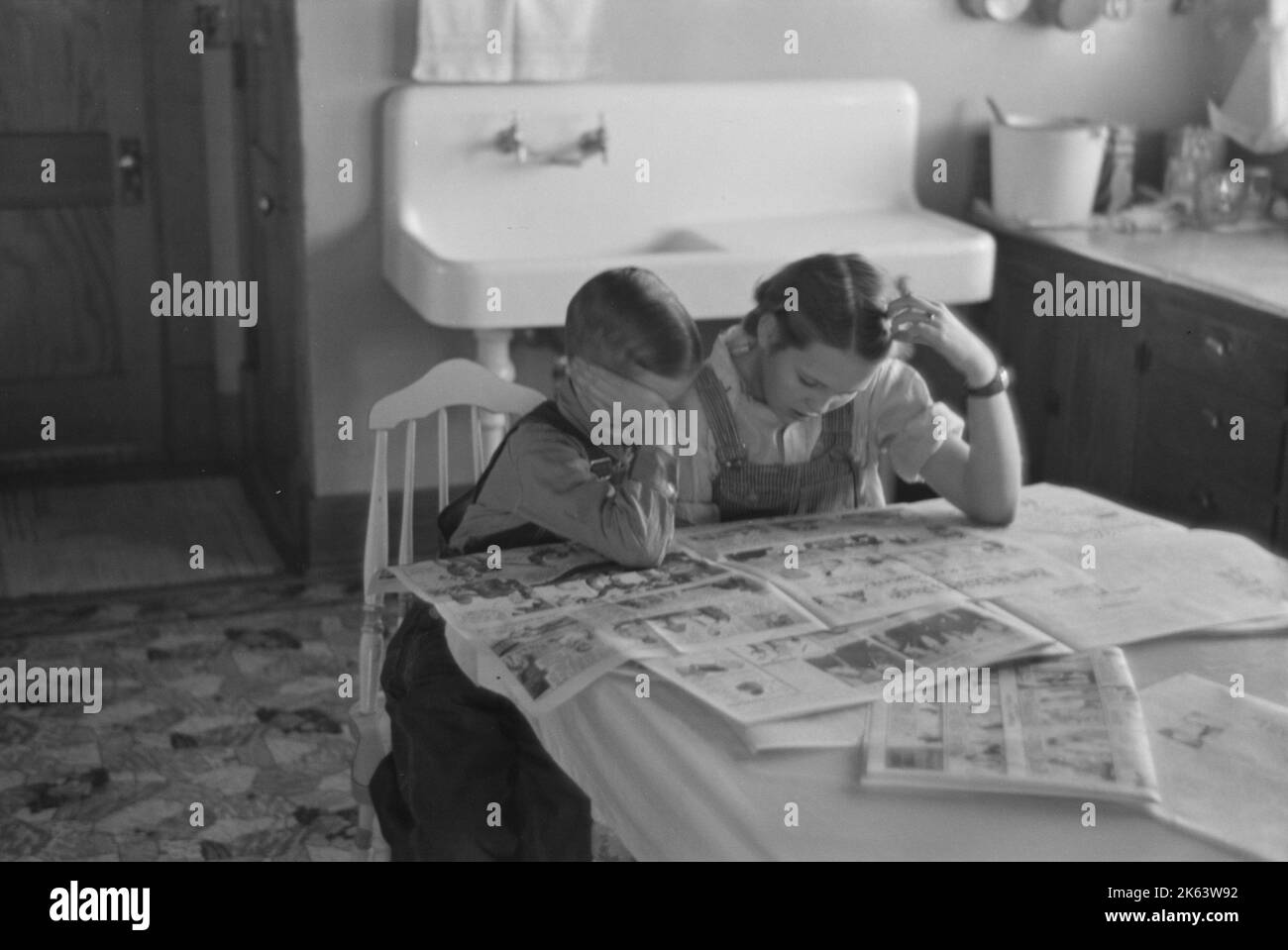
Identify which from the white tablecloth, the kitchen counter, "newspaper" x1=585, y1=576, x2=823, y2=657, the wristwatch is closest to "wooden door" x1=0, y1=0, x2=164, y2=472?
the kitchen counter

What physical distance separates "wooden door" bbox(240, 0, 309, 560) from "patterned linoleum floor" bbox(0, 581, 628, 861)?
15.6 inches

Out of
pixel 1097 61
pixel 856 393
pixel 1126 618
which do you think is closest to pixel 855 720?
pixel 1126 618

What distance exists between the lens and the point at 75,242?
166 inches

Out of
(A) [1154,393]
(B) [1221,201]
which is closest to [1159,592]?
(A) [1154,393]

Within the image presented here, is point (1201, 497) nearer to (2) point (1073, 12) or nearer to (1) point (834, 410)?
(2) point (1073, 12)

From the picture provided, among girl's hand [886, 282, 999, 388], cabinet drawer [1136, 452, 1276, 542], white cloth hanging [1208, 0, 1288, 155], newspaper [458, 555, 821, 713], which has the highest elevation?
white cloth hanging [1208, 0, 1288, 155]

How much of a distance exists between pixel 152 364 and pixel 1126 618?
3.33 meters

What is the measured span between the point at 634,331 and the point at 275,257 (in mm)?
2218

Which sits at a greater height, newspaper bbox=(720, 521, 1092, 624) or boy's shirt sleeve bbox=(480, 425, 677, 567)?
boy's shirt sleeve bbox=(480, 425, 677, 567)

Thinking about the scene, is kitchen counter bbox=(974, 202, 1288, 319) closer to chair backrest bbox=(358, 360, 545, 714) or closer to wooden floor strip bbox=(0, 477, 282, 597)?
chair backrest bbox=(358, 360, 545, 714)

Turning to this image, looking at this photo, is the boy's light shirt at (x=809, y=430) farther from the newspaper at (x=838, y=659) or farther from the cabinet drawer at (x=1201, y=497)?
→ the cabinet drawer at (x=1201, y=497)

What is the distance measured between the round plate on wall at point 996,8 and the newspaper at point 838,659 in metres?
2.47

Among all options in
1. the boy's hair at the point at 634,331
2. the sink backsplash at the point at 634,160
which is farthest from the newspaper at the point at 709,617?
the sink backsplash at the point at 634,160

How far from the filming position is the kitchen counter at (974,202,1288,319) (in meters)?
3.07
